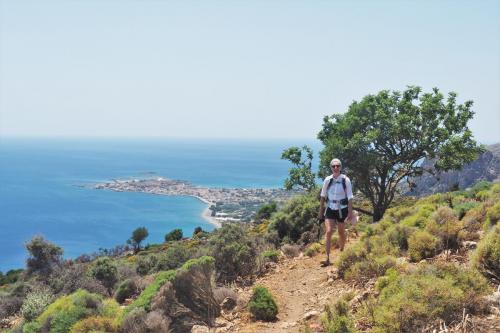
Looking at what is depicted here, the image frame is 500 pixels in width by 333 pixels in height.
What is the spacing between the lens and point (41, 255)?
66.8 ft

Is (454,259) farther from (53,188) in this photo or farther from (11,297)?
(53,188)

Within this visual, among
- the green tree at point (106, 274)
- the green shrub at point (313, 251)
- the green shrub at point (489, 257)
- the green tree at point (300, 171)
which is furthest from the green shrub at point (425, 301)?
the green tree at point (300, 171)

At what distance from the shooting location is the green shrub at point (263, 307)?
22.8 feet

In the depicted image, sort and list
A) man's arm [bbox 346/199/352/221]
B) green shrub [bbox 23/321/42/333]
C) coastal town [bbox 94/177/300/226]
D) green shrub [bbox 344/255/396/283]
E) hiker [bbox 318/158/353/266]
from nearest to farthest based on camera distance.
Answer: green shrub [bbox 344/255/396/283], green shrub [bbox 23/321/42/333], man's arm [bbox 346/199/352/221], hiker [bbox 318/158/353/266], coastal town [bbox 94/177/300/226]

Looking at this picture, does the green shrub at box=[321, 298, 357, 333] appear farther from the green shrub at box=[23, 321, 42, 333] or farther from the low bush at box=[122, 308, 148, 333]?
the green shrub at box=[23, 321, 42, 333]

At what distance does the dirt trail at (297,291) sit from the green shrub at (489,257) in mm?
2132

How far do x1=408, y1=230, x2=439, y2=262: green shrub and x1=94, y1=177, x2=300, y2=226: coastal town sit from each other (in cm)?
10226

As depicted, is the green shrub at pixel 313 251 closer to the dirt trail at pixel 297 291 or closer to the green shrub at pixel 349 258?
the dirt trail at pixel 297 291

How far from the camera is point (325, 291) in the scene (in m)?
7.69


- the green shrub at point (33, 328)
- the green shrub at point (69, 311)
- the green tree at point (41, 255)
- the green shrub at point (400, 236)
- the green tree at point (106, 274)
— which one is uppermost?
the green shrub at point (400, 236)

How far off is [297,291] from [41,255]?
1666 cm

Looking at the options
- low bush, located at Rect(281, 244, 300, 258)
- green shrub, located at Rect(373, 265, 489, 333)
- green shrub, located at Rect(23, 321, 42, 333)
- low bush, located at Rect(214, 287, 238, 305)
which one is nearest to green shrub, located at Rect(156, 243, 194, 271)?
low bush, located at Rect(281, 244, 300, 258)

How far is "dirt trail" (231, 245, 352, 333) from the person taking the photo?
21.8 ft

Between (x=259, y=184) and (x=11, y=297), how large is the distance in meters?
184
